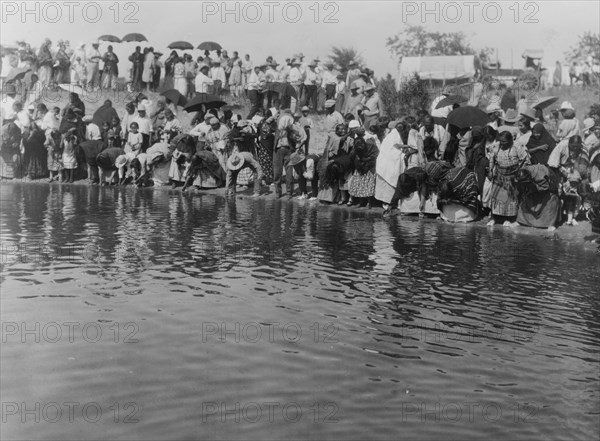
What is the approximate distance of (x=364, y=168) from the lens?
66.1 ft

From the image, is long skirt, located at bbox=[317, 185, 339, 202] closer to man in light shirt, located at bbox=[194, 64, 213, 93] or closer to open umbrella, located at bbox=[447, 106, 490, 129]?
open umbrella, located at bbox=[447, 106, 490, 129]

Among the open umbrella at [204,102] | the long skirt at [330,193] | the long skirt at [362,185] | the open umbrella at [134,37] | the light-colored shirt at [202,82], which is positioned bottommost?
the long skirt at [330,193]

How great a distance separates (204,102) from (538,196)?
11.2m

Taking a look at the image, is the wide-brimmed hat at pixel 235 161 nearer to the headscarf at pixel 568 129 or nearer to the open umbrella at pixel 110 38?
the headscarf at pixel 568 129

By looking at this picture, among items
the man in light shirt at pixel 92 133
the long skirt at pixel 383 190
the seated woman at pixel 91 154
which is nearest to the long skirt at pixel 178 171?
the seated woman at pixel 91 154

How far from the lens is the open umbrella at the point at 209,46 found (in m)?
34.4

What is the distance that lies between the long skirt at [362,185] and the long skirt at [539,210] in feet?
12.0

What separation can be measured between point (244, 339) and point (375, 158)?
11.6m

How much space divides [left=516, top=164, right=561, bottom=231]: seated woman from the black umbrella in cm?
1417

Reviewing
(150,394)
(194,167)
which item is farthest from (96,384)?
(194,167)

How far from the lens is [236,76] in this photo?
34406mm

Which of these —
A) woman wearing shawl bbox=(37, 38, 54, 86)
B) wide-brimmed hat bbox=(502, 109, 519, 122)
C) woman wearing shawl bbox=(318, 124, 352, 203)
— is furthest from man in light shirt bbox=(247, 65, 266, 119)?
wide-brimmed hat bbox=(502, 109, 519, 122)

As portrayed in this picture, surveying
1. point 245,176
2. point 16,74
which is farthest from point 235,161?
point 16,74

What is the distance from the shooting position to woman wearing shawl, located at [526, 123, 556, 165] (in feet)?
57.0
